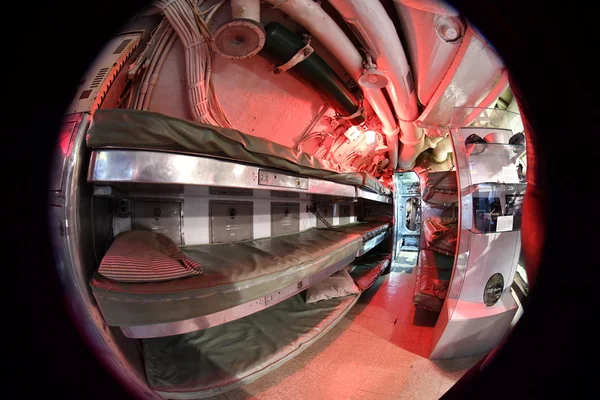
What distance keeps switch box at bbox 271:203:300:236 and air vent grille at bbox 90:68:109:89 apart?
1.21 metres

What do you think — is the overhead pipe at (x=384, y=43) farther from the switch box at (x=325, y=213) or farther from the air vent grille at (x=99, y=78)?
the switch box at (x=325, y=213)

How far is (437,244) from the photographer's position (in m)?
1.81

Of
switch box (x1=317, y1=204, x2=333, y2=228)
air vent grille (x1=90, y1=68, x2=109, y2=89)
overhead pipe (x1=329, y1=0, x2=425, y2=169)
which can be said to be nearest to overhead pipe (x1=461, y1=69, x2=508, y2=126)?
overhead pipe (x1=329, y1=0, x2=425, y2=169)

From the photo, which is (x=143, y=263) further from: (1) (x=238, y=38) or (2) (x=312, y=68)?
(2) (x=312, y=68)

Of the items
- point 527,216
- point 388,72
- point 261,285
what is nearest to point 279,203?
point 261,285

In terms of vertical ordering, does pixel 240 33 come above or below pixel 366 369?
above

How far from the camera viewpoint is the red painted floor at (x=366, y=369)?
89 cm

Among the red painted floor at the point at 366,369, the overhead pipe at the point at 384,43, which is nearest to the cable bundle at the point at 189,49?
the overhead pipe at the point at 384,43

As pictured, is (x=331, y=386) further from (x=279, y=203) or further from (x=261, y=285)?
(x=279, y=203)

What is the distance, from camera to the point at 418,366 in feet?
3.40

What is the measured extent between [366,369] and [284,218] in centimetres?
121

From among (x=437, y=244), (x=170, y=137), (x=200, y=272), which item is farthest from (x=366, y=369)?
(x=170, y=137)

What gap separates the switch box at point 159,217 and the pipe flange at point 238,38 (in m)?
0.93

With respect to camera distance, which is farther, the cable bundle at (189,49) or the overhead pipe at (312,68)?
the overhead pipe at (312,68)
